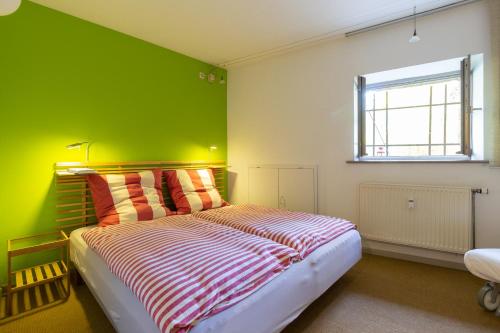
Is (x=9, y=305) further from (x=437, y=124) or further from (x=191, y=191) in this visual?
(x=437, y=124)

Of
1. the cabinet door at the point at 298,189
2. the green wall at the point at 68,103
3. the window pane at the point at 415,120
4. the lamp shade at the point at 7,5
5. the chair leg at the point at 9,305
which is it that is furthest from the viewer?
the cabinet door at the point at 298,189

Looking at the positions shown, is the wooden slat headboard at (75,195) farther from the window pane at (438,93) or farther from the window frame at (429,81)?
the window pane at (438,93)

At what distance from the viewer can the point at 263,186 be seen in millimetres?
3590

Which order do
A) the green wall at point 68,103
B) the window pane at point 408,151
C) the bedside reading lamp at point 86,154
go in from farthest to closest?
the window pane at point 408,151 < the bedside reading lamp at point 86,154 < the green wall at point 68,103

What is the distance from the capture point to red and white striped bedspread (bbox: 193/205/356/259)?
1.82 meters

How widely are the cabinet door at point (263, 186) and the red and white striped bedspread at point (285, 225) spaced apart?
30.9 inches

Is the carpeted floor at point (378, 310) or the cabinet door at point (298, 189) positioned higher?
the cabinet door at point (298, 189)

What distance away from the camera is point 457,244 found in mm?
2338

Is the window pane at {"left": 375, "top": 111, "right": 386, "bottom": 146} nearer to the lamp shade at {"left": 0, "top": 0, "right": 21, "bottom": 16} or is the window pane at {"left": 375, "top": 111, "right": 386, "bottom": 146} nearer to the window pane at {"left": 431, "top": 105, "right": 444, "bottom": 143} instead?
the window pane at {"left": 431, "top": 105, "right": 444, "bottom": 143}

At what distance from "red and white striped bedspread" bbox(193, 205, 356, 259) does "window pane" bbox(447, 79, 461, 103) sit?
1.66 metres

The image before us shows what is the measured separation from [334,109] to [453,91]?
1.13m

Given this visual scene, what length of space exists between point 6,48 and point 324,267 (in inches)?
114

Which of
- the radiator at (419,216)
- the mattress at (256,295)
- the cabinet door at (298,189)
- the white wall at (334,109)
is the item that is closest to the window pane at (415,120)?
the white wall at (334,109)

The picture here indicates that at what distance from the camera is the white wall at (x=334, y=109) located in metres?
2.31
